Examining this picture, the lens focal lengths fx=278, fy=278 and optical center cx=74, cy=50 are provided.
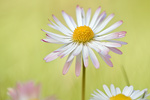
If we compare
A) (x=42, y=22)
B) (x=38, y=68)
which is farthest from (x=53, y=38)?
(x=42, y=22)

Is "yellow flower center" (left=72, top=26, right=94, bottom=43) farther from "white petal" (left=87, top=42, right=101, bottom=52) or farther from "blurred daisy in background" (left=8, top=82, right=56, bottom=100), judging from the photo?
"blurred daisy in background" (left=8, top=82, right=56, bottom=100)

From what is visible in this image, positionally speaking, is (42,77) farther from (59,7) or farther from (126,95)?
(59,7)

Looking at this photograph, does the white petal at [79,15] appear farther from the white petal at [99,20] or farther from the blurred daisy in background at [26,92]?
the blurred daisy in background at [26,92]

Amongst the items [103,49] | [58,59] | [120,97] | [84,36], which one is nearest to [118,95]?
[120,97]

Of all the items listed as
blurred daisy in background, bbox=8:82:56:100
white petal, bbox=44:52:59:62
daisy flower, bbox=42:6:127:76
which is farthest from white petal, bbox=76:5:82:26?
blurred daisy in background, bbox=8:82:56:100

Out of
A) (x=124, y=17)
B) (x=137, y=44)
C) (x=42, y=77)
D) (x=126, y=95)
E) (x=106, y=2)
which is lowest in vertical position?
(x=126, y=95)

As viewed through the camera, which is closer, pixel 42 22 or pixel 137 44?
pixel 137 44
